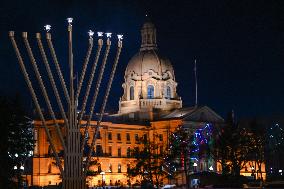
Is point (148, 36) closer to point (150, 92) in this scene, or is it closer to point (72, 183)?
point (150, 92)

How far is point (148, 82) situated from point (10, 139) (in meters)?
90.0

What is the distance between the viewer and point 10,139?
53188mm

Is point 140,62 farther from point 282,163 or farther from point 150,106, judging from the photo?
point 282,163

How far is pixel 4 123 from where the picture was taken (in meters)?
50.8

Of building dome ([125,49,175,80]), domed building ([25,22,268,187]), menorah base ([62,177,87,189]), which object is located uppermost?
building dome ([125,49,175,80])

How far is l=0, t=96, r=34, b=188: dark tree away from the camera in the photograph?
48.2 metres

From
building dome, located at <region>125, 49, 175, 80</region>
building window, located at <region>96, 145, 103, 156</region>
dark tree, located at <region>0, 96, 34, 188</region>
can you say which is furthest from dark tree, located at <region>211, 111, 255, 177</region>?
dark tree, located at <region>0, 96, 34, 188</region>

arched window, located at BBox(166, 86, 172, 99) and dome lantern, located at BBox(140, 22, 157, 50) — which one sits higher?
dome lantern, located at BBox(140, 22, 157, 50)

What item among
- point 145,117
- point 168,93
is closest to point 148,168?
point 145,117

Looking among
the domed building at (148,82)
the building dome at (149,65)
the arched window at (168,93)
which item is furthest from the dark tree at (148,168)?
the arched window at (168,93)

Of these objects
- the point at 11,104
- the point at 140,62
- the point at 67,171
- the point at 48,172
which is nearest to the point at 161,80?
the point at 140,62

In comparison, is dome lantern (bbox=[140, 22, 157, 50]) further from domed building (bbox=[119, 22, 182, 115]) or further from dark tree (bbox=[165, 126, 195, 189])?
dark tree (bbox=[165, 126, 195, 189])

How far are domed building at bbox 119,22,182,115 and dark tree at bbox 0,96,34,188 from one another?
86670 mm

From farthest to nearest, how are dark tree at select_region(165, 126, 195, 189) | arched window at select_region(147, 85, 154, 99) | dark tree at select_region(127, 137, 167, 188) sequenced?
arched window at select_region(147, 85, 154, 99)
dark tree at select_region(165, 126, 195, 189)
dark tree at select_region(127, 137, 167, 188)
